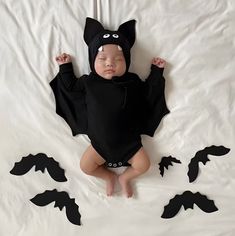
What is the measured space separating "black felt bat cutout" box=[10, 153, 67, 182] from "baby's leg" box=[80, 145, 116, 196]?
0.10 meters

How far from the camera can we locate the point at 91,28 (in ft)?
3.80

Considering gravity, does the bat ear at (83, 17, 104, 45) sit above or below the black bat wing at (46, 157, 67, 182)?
above

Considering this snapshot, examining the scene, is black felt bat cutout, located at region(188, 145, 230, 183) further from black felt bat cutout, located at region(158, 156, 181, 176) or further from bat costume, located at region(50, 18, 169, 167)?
bat costume, located at region(50, 18, 169, 167)

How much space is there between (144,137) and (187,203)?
29 cm

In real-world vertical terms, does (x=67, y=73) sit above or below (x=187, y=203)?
above

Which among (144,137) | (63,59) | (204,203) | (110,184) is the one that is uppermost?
(63,59)

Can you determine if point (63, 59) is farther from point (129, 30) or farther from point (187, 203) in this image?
point (187, 203)

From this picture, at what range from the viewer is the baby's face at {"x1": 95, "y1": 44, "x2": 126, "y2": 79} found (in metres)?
1.12

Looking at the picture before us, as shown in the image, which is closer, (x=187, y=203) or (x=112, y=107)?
(x=112, y=107)

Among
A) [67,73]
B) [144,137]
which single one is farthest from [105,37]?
[144,137]

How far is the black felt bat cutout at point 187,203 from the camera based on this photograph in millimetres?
1272

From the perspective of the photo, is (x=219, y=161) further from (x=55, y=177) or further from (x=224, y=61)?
(x=55, y=177)

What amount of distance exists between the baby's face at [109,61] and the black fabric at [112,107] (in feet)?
0.09

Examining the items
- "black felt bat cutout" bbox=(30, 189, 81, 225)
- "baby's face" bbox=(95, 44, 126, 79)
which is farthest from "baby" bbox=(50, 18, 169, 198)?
"black felt bat cutout" bbox=(30, 189, 81, 225)
